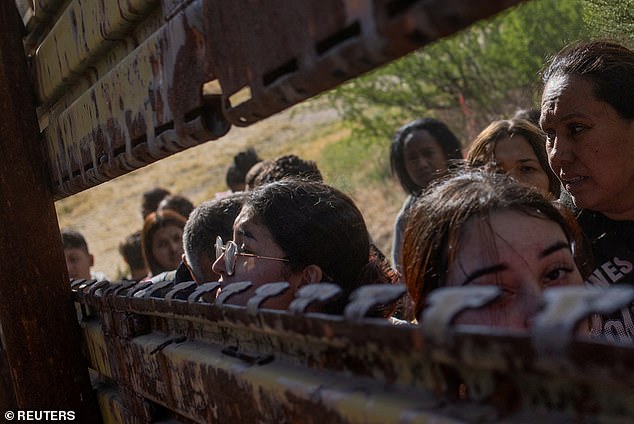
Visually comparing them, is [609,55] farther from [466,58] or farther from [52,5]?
[466,58]

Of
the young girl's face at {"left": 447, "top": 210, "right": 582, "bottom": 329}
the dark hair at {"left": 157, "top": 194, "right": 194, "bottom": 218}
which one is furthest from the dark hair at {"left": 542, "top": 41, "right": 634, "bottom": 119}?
the dark hair at {"left": 157, "top": 194, "right": 194, "bottom": 218}

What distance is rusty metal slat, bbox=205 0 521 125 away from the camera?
1022mm

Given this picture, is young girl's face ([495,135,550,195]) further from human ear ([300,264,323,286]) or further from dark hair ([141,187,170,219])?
dark hair ([141,187,170,219])

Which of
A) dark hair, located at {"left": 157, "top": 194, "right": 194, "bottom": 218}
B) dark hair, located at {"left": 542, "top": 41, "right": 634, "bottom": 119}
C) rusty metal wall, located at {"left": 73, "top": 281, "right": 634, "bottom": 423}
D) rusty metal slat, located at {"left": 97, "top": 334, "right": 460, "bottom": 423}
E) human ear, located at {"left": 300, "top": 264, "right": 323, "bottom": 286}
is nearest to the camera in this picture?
rusty metal wall, located at {"left": 73, "top": 281, "right": 634, "bottom": 423}

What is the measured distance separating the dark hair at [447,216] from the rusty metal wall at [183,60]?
46 cm

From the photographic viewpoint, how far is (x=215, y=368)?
176 centimetres

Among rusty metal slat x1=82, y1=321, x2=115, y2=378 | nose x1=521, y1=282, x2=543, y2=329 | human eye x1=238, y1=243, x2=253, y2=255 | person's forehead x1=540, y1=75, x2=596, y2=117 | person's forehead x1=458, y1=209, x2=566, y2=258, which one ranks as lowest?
rusty metal slat x1=82, y1=321, x2=115, y2=378

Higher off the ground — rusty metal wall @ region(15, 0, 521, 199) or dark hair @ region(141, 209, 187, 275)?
rusty metal wall @ region(15, 0, 521, 199)

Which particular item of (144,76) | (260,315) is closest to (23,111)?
(144,76)

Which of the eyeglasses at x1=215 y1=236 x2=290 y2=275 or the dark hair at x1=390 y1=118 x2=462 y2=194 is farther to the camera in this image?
the dark hair at x1=390 y1=118 x2=462 y2=194

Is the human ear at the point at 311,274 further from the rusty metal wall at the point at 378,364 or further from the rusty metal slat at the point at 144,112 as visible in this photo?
the rusty metal slat at the point at 144,112

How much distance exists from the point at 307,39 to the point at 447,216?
2.20 feet

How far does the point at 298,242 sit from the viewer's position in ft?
7.94

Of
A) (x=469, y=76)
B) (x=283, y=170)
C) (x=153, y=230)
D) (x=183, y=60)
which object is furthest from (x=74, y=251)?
(x=469, y=76)
